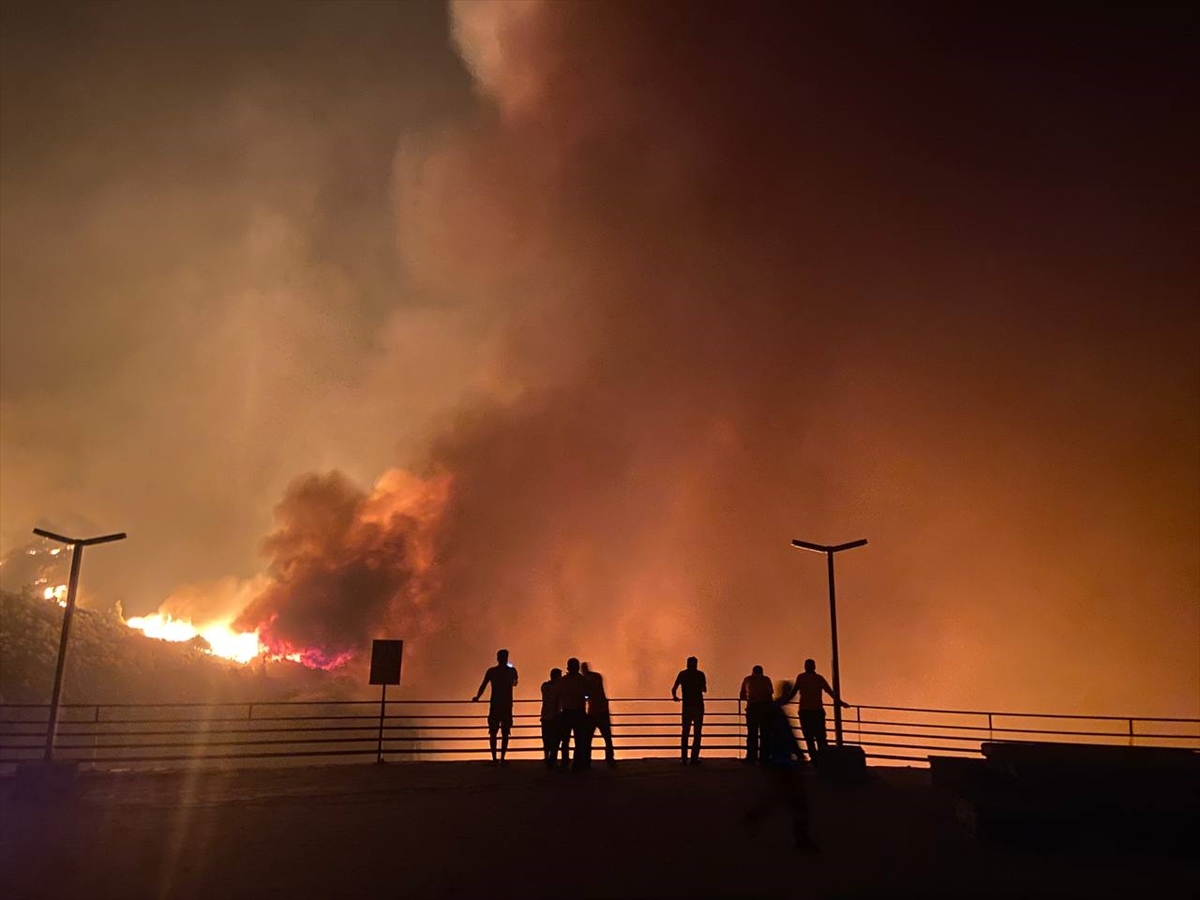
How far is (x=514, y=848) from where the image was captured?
32.3 ft

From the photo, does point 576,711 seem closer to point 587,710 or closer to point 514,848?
point 587,710

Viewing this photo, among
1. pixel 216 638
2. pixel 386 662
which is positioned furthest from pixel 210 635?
pixel 386 662

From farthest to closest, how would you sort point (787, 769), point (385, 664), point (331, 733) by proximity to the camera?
1. point (331, 733)
2. point (385, 664)
3. point (787, 769)

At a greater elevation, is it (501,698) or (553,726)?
(501,698)

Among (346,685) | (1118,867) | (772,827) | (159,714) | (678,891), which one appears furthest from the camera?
(346,685)

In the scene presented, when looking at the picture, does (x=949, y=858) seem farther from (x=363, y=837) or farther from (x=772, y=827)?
(x=363, y=837)

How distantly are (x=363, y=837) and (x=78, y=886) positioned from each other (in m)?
3.10

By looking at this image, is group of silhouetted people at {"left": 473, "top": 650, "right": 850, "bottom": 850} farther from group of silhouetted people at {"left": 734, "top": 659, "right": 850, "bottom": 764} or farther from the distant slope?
the distant slope

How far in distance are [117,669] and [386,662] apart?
7736cm

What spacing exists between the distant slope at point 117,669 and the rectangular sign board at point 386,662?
70.8 m

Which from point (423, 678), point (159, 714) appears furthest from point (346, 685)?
point (159, 714)

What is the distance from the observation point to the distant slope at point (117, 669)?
76750 millimetres

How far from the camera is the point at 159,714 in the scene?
269ft

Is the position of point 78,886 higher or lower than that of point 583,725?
lower
